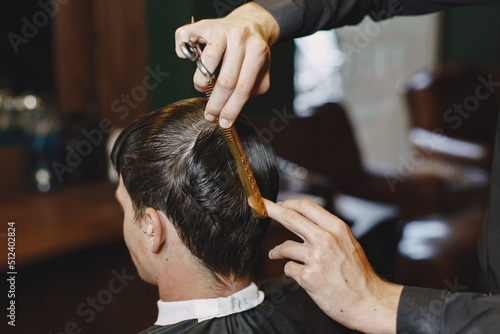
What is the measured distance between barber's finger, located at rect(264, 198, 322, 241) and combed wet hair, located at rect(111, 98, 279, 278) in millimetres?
194

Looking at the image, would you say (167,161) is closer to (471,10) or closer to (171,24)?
(171,24)

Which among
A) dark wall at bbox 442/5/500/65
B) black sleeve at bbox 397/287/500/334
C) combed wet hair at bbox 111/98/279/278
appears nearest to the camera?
black sleeve at bbox 397/287/500/334

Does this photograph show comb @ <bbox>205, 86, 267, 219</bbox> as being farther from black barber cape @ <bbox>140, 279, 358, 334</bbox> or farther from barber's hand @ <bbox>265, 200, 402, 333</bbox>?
black barber cape @ <bbox>140, 279, 358, 334</bbox>

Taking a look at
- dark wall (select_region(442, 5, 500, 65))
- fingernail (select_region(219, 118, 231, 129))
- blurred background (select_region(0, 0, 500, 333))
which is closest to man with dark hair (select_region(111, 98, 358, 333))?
fingernail (select_region(219, 118, 231, 129))

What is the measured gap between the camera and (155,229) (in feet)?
4.04

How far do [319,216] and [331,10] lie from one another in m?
0.61

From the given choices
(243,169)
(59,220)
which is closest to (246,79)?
(243,169)

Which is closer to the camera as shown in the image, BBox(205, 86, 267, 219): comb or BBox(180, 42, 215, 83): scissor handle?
BBox(180, 42, 215, 83): scissor handle

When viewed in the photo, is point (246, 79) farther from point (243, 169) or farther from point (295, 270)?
point (295, 270)

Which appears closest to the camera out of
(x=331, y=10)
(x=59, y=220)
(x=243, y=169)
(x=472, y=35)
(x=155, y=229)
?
(x=243, y=169)

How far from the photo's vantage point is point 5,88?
9.23 ft

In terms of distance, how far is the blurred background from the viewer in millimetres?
2242

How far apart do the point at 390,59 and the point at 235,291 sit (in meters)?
4.43

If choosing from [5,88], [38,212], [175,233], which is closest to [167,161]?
[175,233]
